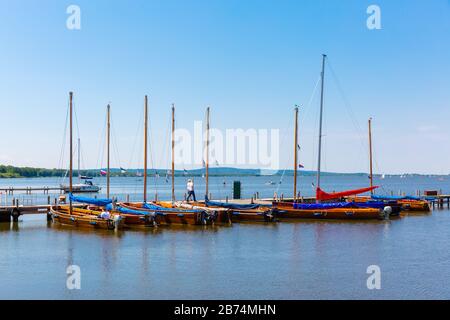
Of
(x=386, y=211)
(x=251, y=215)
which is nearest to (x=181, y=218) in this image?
(x=251, y=215)

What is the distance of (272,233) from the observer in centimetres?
4131

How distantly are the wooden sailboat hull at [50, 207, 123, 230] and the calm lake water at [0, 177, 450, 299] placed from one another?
94cm

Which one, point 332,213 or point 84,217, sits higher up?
point 84,217

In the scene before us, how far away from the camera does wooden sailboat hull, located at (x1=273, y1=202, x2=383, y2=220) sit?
4984 cm

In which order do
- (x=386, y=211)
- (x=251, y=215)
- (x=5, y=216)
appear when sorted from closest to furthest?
(x=5, y=216), (x=251, y=215), (x=386, y=211)

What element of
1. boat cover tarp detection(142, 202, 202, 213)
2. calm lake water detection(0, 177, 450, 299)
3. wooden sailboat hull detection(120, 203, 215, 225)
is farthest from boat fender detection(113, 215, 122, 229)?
boat cover tarp detection(142, 202, 202, 213)

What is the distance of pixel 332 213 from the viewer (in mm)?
50406

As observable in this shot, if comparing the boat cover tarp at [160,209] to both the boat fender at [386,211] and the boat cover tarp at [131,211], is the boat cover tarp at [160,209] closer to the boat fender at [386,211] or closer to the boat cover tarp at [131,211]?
the boat cover tarp at [131,211]

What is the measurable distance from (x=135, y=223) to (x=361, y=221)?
22.2 m

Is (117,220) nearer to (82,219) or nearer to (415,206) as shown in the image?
(82,219)

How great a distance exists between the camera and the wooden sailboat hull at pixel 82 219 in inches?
1622

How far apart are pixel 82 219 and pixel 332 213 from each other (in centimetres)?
2439

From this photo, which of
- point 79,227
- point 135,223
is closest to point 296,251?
point 135,223

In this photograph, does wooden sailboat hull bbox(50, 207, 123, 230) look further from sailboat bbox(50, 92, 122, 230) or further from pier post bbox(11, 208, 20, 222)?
pier post bbox(11, 208, 20, 222)
